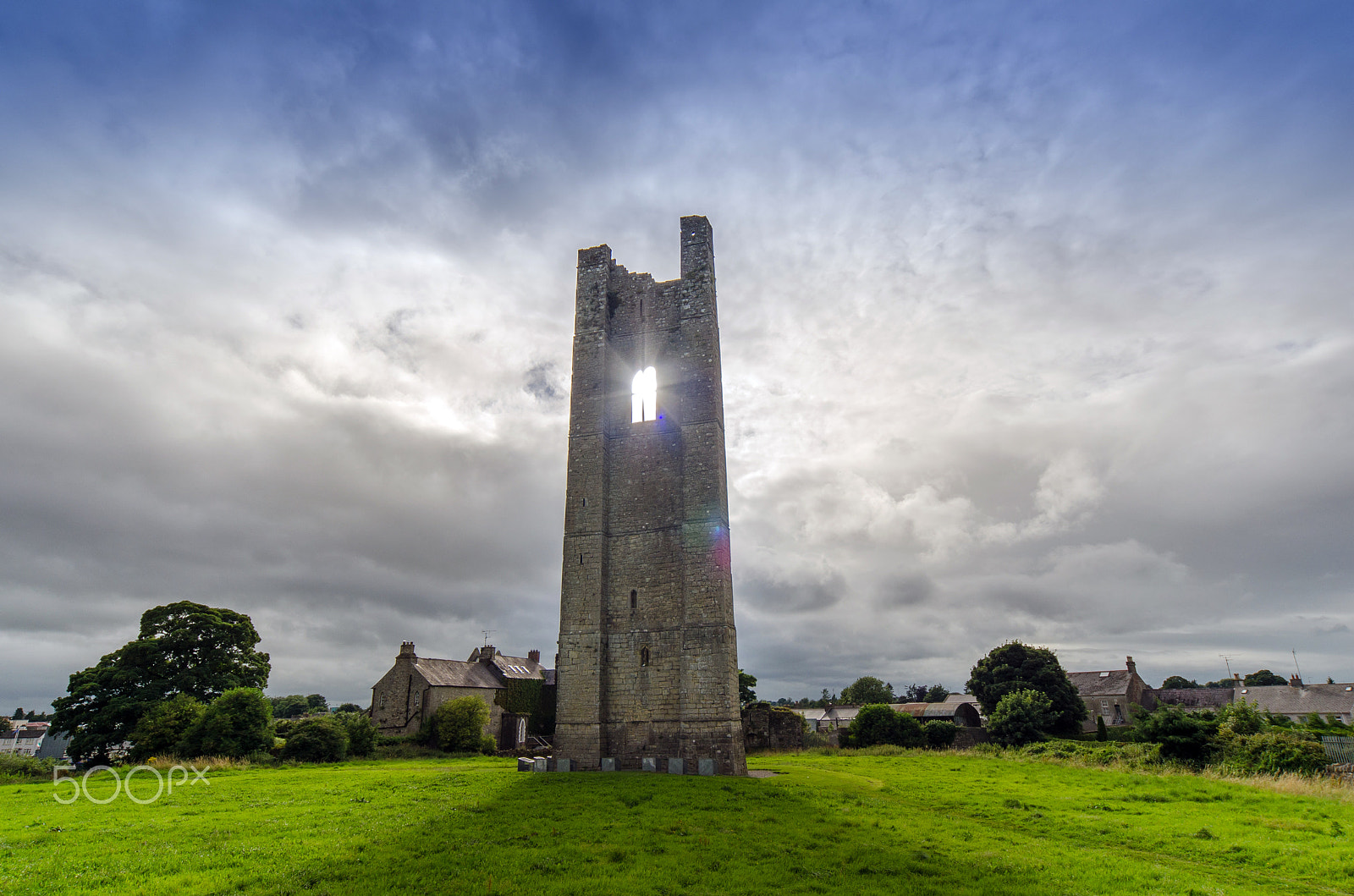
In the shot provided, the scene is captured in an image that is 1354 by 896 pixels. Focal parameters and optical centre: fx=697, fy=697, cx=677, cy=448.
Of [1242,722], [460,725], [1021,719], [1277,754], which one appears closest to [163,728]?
[460,725]

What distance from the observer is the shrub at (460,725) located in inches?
1432

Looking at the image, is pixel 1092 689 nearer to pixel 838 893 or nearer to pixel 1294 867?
pixel 1294 867

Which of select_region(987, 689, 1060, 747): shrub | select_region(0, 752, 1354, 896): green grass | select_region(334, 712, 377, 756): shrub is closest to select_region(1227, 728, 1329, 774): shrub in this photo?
select_region(0, 752, 1354, 896): green grass

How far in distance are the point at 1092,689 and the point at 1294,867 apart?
197 feet

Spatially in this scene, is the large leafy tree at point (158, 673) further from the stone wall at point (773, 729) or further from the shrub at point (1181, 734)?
the shrub at point (1181, 734)

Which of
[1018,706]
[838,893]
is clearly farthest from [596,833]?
[1018,706]

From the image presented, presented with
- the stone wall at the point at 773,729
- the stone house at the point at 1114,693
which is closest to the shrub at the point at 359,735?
the stone wall at the point at 773,729

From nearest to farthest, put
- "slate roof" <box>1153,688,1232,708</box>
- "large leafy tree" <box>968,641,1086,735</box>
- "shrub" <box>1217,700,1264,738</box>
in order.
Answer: "shrub" <box>1217,700,1264,738</box> < "large leafy tree" <box>968,641,1086,735</box> < "slate roof" <box>1153,688,1232,708</box>

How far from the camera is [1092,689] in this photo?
201ft

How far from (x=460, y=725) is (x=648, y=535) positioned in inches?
807

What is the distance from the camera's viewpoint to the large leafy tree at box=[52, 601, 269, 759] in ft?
94.2

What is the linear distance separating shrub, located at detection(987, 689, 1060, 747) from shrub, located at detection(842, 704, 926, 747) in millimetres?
3997

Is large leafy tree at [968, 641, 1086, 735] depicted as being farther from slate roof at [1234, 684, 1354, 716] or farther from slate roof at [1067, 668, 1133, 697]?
slate roof at [1234, 684, 1354, 716]

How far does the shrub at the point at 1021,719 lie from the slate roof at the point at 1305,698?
1234 inches
